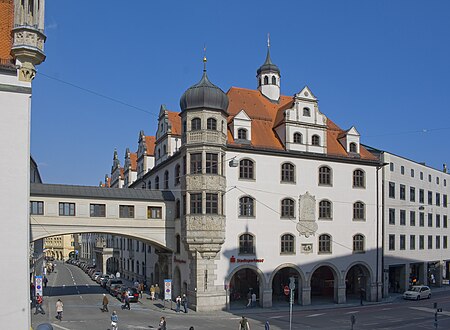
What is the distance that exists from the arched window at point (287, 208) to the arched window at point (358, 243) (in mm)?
7383

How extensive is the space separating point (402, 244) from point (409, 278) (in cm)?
461

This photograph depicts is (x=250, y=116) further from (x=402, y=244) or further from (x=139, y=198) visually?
(x=402, y=244)

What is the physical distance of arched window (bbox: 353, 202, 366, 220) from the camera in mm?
45681

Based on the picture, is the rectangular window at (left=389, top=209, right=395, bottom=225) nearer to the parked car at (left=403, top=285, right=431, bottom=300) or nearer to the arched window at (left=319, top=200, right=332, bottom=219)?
the parked car at (left=403, top=285, right=431, bottom=300)

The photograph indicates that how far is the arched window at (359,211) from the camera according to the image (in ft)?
150

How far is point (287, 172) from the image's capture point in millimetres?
42594

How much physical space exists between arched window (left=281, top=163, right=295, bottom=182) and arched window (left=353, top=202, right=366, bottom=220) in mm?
7320

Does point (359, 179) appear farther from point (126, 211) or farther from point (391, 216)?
point (126, 211)

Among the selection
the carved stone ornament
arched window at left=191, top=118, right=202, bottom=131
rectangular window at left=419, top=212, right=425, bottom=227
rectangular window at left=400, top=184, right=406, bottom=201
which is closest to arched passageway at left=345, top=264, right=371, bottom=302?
the carved stone ornament

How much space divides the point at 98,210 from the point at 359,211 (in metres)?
23.7

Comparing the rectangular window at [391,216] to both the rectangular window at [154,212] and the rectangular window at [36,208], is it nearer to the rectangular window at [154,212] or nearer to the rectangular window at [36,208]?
the rectangular window at [154,212]

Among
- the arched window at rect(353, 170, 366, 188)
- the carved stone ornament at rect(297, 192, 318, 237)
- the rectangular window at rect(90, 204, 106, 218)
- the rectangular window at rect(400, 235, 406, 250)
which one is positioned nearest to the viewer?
the rectangular window at rect(90, 204, 106, 218)

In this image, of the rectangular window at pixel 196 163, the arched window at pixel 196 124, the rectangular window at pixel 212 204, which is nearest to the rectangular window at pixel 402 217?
the rectangular window at pixel 212 204

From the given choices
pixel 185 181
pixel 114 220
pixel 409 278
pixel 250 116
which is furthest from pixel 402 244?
pixel 114 220
